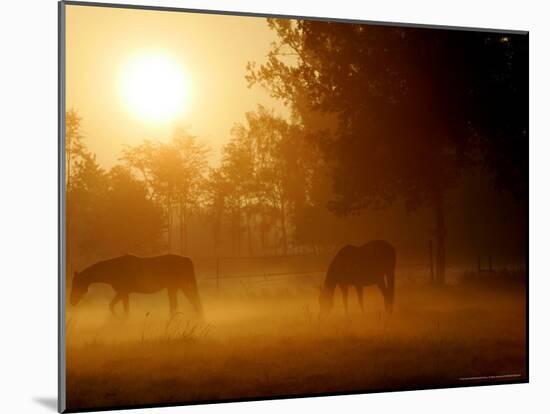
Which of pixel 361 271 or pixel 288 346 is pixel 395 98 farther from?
pixel 288 346

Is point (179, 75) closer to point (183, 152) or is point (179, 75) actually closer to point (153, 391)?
point (183, 152)

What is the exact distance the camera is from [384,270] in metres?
7.51

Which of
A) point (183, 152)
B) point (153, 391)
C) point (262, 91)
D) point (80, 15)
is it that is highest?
point (80, 15)

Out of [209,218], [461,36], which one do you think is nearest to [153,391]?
[209,218]

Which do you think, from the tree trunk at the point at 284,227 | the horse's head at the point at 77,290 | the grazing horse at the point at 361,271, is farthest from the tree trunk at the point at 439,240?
the horse's head at the point at 77,290

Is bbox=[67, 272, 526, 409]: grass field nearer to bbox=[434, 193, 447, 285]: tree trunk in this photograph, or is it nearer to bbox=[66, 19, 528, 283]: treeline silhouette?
bbox=[434, 193, 447, 285]: tree trunk

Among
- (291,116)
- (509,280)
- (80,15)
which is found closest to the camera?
(80,15)

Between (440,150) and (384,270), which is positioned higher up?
(440,150)

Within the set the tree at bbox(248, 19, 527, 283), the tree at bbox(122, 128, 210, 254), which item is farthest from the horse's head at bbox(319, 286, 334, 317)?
the tree at bbox(122, 128, 210, 254)

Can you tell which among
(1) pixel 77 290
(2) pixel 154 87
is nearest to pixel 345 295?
(1) pixel 77 290

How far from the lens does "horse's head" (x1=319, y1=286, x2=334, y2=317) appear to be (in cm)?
733

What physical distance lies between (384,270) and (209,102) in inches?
73.2

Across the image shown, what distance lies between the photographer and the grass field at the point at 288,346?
22.5 ft

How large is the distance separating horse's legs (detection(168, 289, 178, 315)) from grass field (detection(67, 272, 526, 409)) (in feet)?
0.16
